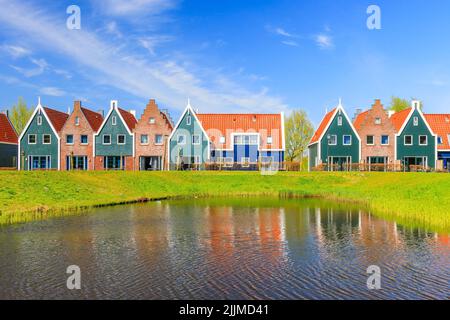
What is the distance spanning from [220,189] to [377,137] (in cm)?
2962

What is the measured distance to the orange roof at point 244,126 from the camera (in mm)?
67562

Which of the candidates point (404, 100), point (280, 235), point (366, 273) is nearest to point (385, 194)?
point (280, 235)

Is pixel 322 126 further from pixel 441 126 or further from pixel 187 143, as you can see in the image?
pixel 187 143

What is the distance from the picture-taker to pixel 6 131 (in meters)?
68.9

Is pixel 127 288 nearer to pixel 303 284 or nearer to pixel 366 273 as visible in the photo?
pixel 303 284

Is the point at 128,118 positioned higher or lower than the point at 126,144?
higher

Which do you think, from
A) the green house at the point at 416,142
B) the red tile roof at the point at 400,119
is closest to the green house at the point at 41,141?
the green house at the point at 416,142

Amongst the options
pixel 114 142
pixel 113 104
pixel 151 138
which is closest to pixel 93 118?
pixel 113 104

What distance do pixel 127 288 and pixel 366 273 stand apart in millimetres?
8377

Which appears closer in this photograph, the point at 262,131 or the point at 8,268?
the point at 8,268

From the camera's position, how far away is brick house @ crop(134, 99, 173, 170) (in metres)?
65.8

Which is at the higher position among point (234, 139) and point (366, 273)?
point (234, 139)

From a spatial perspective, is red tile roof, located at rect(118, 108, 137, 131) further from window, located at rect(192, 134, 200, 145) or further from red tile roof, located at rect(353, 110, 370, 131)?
red tile roof, located at rect(353, 110, 370, 131)
